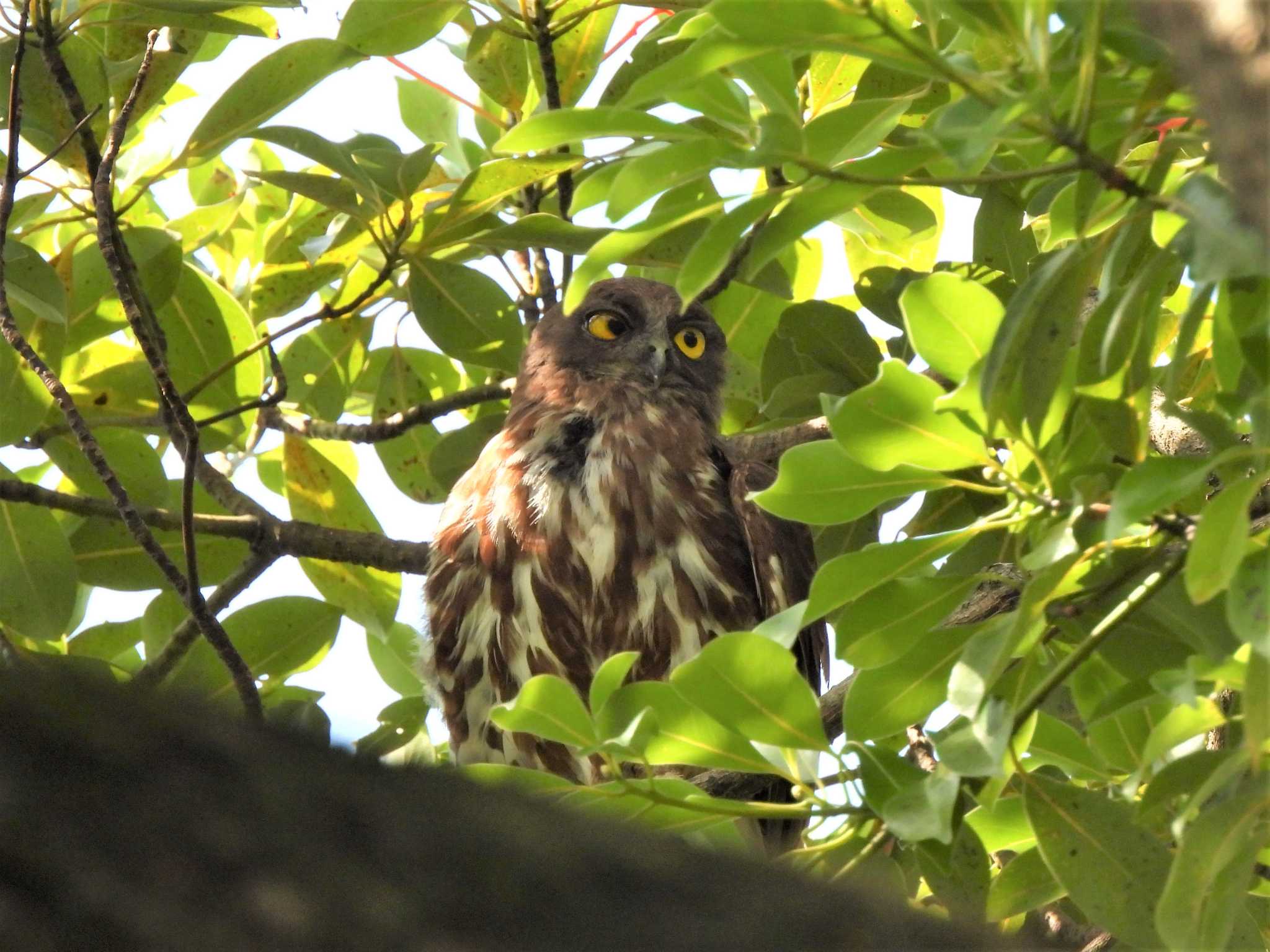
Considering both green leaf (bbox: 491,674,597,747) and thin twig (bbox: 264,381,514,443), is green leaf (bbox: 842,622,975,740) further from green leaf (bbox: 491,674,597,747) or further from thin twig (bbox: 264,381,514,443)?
thin twig (bbox: 264,381,514,443)

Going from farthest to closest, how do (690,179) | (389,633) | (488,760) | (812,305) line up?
(389,633)
(488,760)
(812,305)
(690,179)

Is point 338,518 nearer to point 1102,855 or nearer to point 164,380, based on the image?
point 164,380

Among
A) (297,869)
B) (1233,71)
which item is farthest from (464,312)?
(1233,71)

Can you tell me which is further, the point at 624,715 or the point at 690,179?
the point at 624,715

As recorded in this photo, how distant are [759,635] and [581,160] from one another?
67.3 inches

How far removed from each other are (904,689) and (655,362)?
326cm

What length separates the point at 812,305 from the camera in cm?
382

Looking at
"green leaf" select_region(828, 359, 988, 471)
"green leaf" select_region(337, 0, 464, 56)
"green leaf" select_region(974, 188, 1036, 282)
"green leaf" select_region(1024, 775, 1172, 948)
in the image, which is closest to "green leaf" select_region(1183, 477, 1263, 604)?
"green leaf" select_region(828, 359, 988, 471)

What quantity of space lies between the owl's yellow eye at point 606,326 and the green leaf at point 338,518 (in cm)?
119

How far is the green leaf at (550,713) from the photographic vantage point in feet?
6.94

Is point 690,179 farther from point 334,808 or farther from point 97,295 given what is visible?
point 97,295

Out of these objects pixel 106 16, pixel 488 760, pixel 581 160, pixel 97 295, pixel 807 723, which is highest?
pixel 106 16

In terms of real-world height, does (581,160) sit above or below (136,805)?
above

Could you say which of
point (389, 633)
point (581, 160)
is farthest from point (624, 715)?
point (389, 633)
